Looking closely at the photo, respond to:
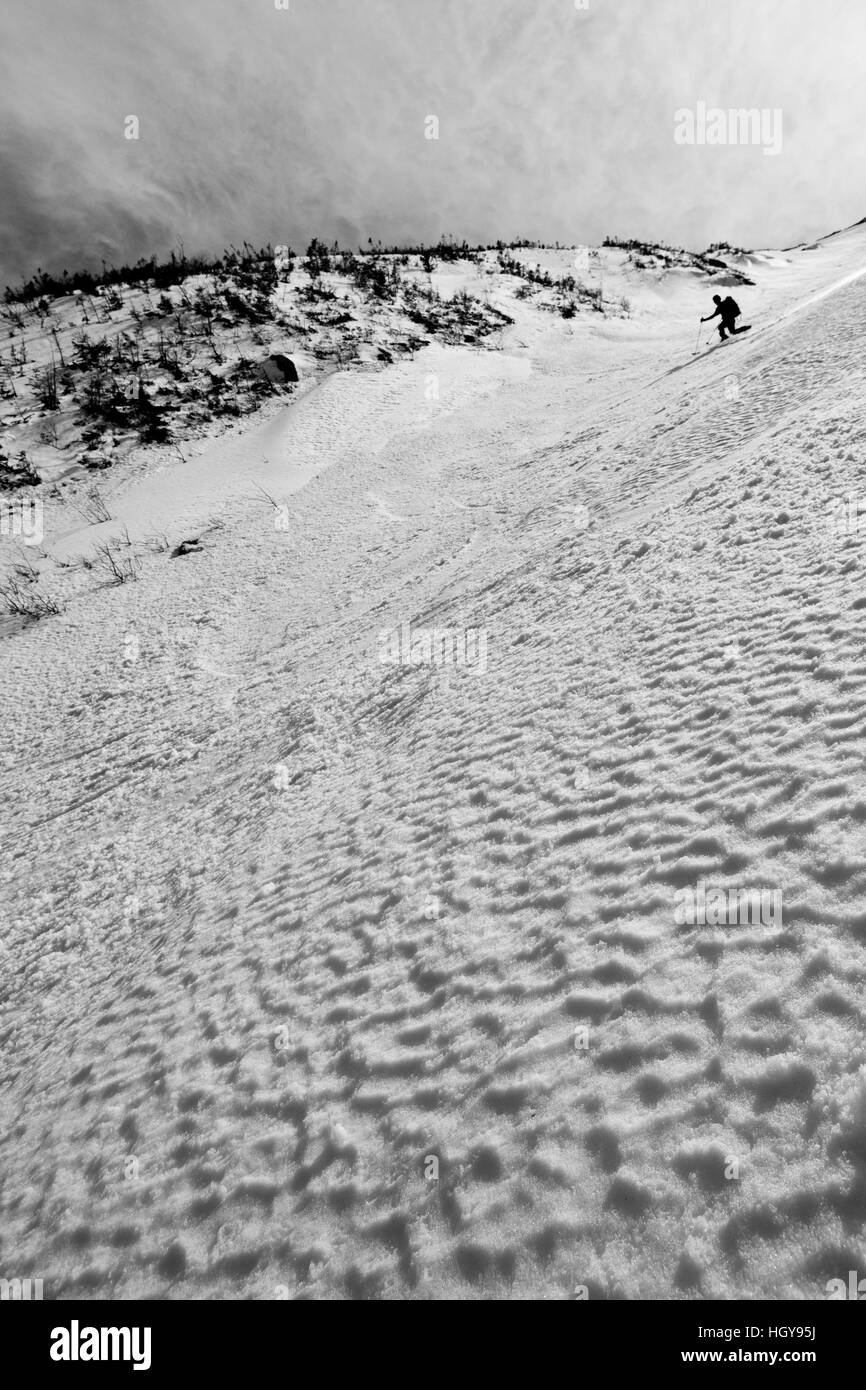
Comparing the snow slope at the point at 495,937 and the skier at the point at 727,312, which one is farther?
the skier at the point at 727,312

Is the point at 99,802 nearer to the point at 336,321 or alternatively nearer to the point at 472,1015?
the point at 472,1015

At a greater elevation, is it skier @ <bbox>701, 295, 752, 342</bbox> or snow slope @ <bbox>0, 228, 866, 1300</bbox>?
skier @ <bbox>701, 295, 752, 342</bbox>

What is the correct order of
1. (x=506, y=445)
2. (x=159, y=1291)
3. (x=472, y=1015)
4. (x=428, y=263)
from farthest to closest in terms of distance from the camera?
(x=428, y=263), (x=506, y=445), (x=472, y=1015), (x=159, y=1291)

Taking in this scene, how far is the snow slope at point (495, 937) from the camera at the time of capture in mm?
1584

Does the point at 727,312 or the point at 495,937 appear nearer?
the point at 495,937

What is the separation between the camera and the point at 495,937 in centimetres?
240

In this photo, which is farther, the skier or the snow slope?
the skier

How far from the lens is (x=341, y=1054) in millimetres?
2252

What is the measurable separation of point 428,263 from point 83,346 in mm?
14050

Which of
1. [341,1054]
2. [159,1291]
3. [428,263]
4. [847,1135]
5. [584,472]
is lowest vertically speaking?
[159,1291]

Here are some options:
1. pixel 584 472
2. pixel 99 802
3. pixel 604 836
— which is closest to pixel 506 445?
pixel 584 472

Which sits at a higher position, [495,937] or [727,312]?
[727,312]

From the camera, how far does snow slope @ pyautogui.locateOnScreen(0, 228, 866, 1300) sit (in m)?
1.58

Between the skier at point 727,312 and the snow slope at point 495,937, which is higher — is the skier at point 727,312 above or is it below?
Result: above
